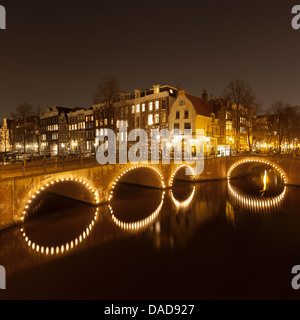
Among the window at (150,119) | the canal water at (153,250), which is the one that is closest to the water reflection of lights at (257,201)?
the canal water at (153,250)

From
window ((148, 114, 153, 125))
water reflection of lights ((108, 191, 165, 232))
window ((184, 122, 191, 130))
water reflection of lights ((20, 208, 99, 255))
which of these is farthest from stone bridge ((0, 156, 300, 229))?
window ((148, 114, 153, 125))

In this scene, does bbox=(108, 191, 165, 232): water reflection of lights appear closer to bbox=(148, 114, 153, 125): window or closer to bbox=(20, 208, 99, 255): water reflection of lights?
bbox=(20, 208, 99, 255): water reflection of lights

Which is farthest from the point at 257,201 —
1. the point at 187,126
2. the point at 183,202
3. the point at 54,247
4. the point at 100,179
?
the point at 54,247

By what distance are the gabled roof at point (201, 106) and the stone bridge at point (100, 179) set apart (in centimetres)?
1184

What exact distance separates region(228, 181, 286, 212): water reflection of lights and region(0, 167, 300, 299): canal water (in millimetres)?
205

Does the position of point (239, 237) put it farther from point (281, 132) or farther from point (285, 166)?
point (281, 132)

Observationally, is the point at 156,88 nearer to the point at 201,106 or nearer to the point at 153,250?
the point at 201,106

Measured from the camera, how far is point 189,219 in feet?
65.3

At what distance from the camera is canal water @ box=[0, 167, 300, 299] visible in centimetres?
1035

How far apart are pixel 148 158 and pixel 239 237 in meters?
13.0

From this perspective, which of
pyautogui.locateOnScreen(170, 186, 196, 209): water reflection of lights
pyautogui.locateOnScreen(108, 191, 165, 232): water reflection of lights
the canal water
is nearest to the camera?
the canal water
